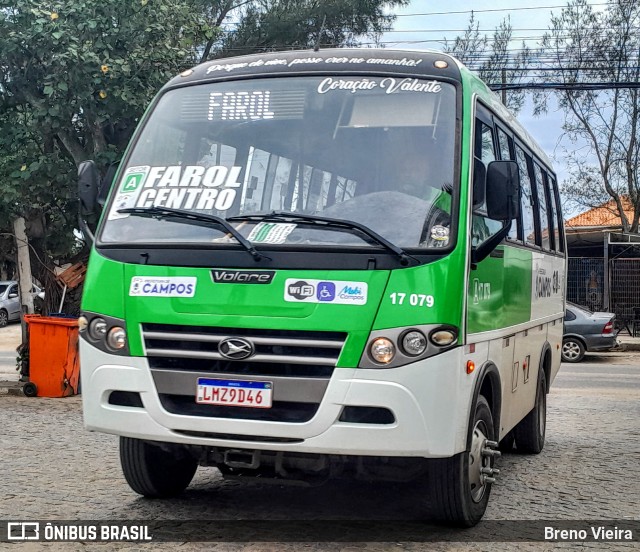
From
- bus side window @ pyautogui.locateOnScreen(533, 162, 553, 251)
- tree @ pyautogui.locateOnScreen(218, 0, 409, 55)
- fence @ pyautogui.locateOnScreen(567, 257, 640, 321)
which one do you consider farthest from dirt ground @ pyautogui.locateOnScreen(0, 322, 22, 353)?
bus side window @ pyautogui.locateOnScreen(533, 162, 553, 251)

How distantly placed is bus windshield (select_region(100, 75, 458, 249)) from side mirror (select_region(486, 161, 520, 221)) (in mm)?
279

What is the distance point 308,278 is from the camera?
5137 millimetres

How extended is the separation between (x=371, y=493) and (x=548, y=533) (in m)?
1.46

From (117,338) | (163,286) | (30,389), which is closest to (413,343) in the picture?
(163,286)

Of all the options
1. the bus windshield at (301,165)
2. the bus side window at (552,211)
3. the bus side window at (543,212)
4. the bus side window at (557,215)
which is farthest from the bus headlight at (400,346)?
the bus side window at (557,215)

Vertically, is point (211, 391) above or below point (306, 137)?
below

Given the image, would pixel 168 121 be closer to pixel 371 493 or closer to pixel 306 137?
pixel 306 137

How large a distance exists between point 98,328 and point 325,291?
138 centimetres

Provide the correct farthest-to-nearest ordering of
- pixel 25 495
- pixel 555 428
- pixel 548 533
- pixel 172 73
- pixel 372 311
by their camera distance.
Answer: pixel 172 73 → pixel 555 428 → pixel 25 495 → pixel 548 533 → pixel 372 311

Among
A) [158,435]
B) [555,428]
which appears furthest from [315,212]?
[555,428]

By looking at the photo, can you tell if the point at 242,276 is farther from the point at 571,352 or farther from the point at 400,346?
the point at 571,352

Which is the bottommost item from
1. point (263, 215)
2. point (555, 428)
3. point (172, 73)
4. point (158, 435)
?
point (555, 428)

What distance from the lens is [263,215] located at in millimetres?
5430

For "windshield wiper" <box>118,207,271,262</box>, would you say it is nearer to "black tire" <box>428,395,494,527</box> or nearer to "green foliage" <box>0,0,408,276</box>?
"black tire" <box>428,395,494,527</box>
